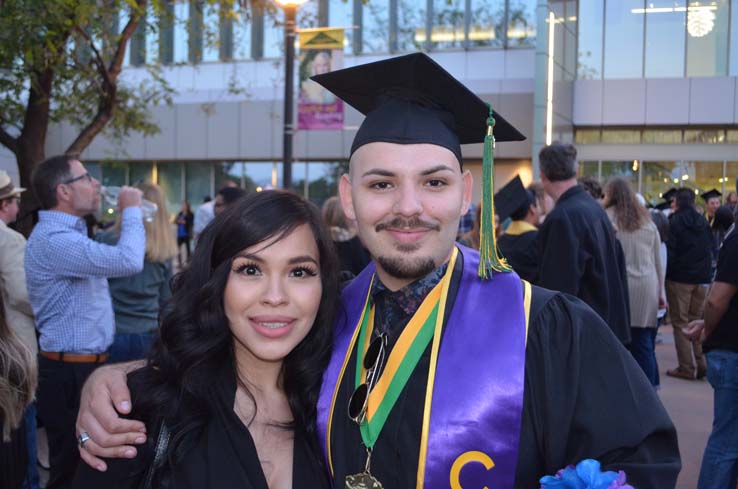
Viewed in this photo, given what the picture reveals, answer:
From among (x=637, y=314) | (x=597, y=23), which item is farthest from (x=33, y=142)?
(x=597, y=23)

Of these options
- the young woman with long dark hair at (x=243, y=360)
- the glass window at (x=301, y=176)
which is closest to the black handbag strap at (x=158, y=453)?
the young woman with long dark hair at (x=243, y=360)

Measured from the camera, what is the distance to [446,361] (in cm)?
195

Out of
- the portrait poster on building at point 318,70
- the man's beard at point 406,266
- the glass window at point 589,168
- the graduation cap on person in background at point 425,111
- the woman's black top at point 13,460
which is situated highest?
the portrait poster on building at point 318,70

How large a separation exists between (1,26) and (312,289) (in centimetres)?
525

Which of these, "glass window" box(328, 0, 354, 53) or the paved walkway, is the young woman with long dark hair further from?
"glass window" box(328, 0, 354, 53)

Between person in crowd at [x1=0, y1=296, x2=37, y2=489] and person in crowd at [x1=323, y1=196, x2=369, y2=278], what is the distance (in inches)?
92.8

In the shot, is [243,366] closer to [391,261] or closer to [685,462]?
[391,261]

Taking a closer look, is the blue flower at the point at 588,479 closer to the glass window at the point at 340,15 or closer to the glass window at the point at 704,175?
the glass window at the point at 704,175

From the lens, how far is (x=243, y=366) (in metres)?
2.24

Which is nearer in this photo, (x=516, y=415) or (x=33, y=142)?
(x=516, y=415)

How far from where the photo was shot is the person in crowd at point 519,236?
19.1 ft

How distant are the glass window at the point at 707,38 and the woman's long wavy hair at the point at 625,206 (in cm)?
1071

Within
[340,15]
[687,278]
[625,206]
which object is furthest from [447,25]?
[625,206]

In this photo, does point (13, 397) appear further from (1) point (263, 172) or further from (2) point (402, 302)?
(1) point (263, 172)
